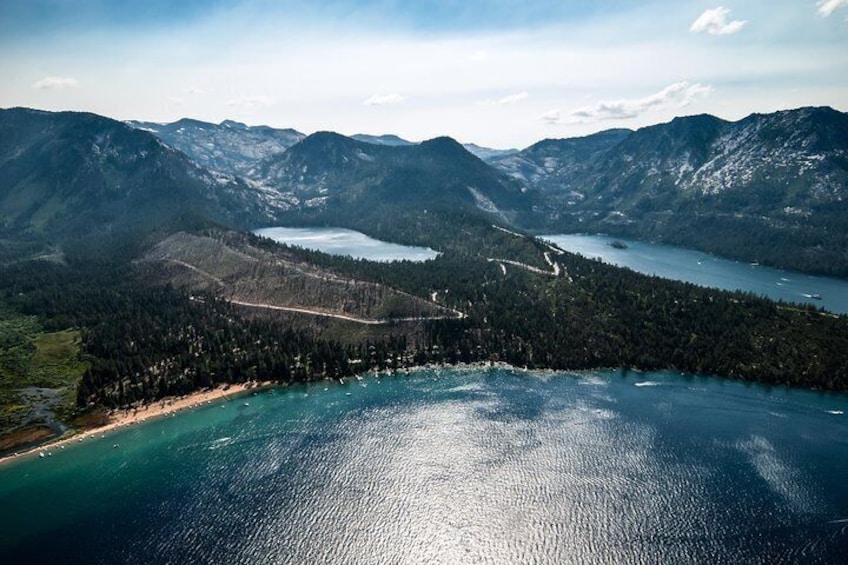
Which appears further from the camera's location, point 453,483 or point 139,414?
point 139,414

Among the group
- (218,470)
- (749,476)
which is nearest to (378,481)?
(218,470)

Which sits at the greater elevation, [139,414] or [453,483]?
[453,483]

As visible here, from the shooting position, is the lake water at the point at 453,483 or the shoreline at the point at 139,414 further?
the shoreline at the point at 139,414

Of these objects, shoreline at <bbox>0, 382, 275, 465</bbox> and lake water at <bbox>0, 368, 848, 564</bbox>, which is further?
shoreline at <bbox>0, 382, 275, 465</bbox>

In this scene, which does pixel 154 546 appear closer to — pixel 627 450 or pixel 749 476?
pixel 627 450
